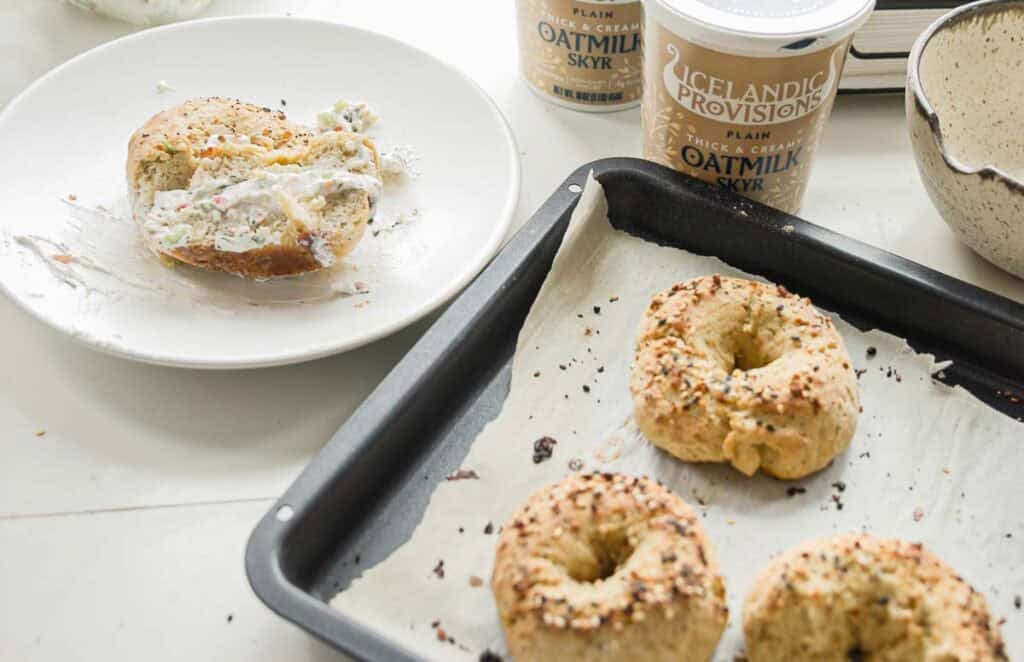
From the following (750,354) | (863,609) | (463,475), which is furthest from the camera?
(750,354)

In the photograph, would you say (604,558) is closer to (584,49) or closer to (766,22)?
(766,22)

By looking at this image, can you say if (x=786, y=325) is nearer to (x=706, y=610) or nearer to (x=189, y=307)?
(x=706, y=610)

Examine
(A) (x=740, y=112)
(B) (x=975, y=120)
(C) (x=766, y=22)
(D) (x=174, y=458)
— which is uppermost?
(C) (x=766, y=22)

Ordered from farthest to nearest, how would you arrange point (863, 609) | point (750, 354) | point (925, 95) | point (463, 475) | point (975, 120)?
point (975, 120) → point (925, 95) → point (750, 354) → point (463, 475) → point (863, 609)

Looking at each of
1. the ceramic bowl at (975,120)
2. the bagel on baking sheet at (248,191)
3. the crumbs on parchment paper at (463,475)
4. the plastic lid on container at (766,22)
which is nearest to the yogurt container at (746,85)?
the plastic lid on container at (766,22)

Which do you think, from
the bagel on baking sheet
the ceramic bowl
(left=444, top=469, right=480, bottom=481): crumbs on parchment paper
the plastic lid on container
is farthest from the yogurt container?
(left=444, top=469, right=480, bottom=481): crumbs on parchment paper

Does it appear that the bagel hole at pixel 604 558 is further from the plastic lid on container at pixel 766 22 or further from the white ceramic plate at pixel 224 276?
the plastic lid on container at pixel 766 22

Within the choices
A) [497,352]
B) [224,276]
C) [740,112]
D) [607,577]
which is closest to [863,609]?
[607,577]
